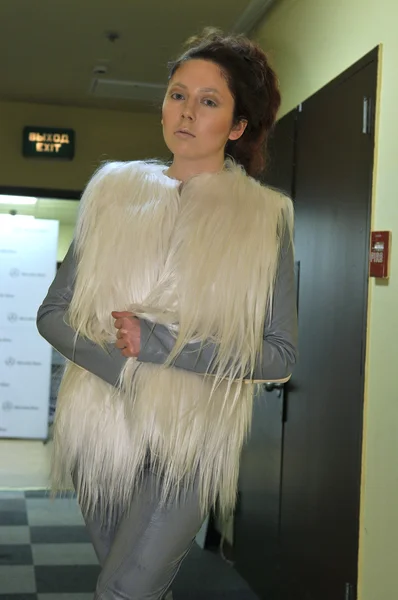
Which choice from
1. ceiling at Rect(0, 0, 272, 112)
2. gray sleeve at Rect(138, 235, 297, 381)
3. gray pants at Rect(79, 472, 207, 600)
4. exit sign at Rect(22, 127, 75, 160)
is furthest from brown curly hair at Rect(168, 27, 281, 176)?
exit sign at Rect(22, 127, 75, 160)

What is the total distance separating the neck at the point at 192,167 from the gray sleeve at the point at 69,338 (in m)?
0.25

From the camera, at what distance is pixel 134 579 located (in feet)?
4.36

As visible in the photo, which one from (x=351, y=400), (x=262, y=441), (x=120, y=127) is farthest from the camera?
(x=120, y=127)

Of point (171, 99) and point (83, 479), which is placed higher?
point (171, 99)

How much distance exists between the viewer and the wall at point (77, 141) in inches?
225

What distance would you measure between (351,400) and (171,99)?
1352 millimetres

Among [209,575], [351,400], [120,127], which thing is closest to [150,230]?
[351,400]

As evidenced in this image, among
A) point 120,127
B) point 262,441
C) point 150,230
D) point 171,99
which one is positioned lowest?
point 262,441

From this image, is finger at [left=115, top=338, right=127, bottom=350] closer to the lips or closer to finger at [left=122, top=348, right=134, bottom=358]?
finger at [left=122, top=348, right=134, bottom=358]

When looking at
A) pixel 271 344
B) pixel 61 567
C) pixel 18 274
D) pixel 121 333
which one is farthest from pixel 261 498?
pixel 18 274

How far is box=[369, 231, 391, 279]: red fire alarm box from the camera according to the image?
235 cm

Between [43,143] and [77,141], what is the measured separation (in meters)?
0.26

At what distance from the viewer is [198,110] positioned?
1.49 meters

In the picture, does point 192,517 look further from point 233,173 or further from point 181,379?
point 233,173
